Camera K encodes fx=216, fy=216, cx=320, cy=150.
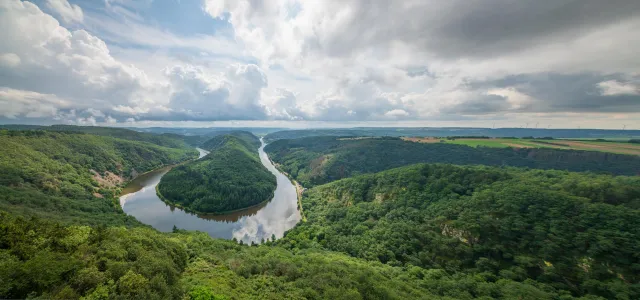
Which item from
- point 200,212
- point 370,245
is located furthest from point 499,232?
point 200,212

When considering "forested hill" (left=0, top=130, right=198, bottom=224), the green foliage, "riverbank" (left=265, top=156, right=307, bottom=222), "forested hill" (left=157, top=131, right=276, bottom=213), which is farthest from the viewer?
"forested hill" (left=157, top=131, right=276, bottom=213)

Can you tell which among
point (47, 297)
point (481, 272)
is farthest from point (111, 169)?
point (481, 272)

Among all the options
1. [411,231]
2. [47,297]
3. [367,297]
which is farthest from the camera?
[411,231]

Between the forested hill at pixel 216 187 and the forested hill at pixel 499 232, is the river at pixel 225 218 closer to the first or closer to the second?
the forested hill at pixel 216 187

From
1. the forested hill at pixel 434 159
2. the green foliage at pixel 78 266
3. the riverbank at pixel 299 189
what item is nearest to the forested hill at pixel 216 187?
the riverbank at pixel 299 189

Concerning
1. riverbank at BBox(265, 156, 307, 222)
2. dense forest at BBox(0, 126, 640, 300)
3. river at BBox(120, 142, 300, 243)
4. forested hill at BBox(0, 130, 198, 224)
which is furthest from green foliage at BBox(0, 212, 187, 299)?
riverbank at BBox(265, 156, 307, 222)

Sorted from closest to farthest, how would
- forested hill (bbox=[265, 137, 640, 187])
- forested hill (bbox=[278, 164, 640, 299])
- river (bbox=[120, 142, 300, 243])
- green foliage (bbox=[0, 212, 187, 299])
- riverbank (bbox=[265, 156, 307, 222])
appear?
green foliage (bbox=[0, 212, 187, 299])
forested hill (bbox=[278, 164, 640, 299])
river (bbox=[120, 142, 300, 243])
riverbank (bbox=[265, 156, 307, 222])
forested hill (bbox=[265, 137, 640, 187])

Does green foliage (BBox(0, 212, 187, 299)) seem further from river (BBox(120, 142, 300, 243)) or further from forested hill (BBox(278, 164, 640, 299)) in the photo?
river (BBox(120, 142, 300, 243))

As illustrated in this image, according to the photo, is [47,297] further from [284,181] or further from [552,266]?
[284,181]
